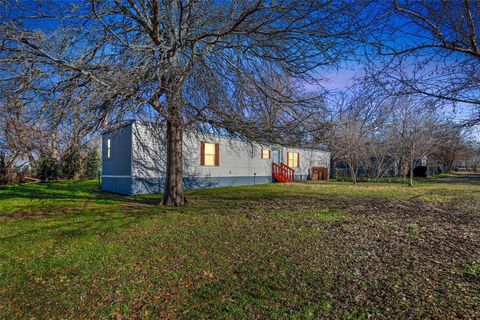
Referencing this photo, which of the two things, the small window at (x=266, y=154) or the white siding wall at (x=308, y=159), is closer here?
the small window at (x=266, y=154)

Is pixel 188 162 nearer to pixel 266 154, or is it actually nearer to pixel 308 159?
pixel 266 154

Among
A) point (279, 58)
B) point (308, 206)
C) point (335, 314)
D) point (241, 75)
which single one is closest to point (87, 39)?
point (241, 75)

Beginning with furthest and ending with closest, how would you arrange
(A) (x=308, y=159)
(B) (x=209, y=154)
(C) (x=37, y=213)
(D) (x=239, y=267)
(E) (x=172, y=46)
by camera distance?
1. (A) (x=308, y=159)
2. (B) (x=209, y=154)
3. (C) (x=37, y=213)
4. (E) (x=172, y=46)
5. (D) (x=239, y=267)

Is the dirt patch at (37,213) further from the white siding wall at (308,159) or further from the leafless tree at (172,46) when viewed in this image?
the white siding wall at (308,159)

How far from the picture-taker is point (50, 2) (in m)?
5.05

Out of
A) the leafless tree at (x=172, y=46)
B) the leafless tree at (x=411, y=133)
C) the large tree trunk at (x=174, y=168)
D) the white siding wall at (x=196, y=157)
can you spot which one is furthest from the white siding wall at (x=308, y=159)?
the leafless tree at (x=172, y=46)

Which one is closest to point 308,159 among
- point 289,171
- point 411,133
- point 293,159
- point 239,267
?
point 293,159

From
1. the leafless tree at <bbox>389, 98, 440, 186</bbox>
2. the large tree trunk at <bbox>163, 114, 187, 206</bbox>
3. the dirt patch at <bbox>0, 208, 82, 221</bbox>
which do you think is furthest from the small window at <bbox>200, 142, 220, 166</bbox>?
the leafless tree at <bbox>389, 98, 440, 186</bbox>

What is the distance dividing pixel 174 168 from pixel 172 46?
13.8 feet

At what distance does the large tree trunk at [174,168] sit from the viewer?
336 inches

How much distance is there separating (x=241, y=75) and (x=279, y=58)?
1341 millimetres

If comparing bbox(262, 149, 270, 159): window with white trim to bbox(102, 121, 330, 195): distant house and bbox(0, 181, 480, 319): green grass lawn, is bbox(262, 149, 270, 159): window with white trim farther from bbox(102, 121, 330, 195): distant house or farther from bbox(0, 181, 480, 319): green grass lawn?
bbox(0, 181, 480, 319): green grass lawn

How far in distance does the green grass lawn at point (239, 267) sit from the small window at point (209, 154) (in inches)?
303

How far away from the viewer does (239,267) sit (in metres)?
3.76
